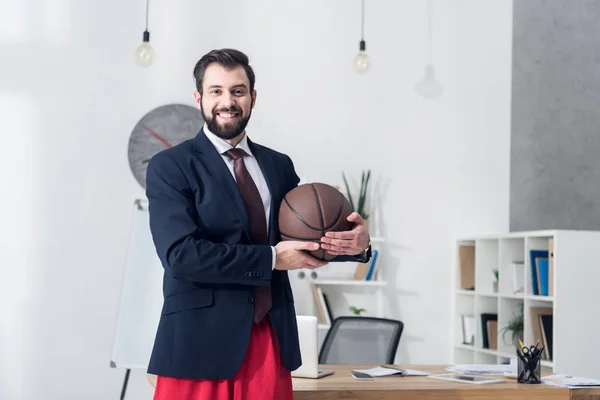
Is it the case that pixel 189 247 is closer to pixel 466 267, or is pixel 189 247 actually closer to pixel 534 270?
pixel 534 270

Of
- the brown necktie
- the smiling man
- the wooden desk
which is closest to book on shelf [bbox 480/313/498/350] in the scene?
the wooden desk

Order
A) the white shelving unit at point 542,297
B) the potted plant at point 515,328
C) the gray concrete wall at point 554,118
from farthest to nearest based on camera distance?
the gray concrete wall at point 554,118 → the potted plant at point 515,328 → the white shelving unit at point 542,297

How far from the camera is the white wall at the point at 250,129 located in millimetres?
4867

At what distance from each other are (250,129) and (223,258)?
356cm

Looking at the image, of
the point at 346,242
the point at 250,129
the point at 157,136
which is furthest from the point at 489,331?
the point at 346,242

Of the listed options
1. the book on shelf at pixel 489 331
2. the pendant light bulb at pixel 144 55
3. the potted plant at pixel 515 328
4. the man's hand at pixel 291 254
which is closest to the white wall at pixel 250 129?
the book on shelf at pixel 489 331

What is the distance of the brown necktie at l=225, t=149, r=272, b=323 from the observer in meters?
1.78

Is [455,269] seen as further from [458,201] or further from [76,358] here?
[76,358]

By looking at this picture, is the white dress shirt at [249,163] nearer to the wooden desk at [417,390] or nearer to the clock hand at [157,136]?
the wooden desk at [417,390]

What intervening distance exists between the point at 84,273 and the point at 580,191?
3.58 metres

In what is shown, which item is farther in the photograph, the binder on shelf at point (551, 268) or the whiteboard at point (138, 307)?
the binder on shelf at point (551, 268)

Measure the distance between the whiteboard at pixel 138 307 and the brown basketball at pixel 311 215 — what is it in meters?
2.64

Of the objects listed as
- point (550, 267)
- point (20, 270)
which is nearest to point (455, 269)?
point (550, 267)

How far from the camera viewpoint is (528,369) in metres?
3.07
